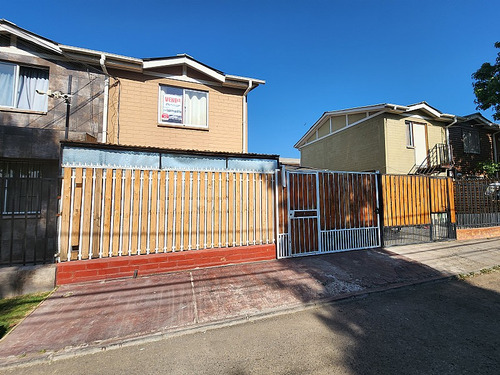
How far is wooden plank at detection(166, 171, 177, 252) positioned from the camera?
17.1 feet

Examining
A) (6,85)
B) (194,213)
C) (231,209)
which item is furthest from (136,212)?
(6,85)

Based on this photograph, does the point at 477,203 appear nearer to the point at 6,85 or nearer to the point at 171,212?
the point at 171,212

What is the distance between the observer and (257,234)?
596 cm

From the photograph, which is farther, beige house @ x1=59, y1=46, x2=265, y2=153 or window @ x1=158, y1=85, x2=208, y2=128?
window @ x1=158, y1=85, x2=208, y2=128

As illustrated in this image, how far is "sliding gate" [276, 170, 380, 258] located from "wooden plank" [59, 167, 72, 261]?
4.72 metres

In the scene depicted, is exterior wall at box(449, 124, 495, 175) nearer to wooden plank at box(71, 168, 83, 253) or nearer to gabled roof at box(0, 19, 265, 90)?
gabled roof at box(0, 19, 265, 90)

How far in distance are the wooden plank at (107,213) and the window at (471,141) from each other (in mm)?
18859

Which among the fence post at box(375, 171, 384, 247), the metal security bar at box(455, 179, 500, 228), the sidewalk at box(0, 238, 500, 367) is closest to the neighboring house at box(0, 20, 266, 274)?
the sidewalk at box(0, 238, 500, 367)

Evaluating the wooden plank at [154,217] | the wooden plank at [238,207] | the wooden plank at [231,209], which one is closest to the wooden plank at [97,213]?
the wooden plank at [154,217]

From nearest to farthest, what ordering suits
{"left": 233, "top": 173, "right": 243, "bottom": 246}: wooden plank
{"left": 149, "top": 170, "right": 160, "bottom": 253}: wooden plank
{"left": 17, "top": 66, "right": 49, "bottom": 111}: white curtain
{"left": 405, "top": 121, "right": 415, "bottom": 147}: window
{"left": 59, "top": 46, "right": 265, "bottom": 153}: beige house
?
1. {"left": 149, "top": 170, "right": 160, "bottom": 253}: wooden plank
2. {"left": 233, "top": 173, "right": 243, "bottom": 246}: wooden plank
3. {"left": 17, "top": 66, "right": 49, "bottom": 111}: white curtain
4. {"left": 59, "top": 46, "right": 265, "bottom": 153}: beige house
5. {"left": 405, "top": 121, "right": 415, "bottom": 147}: window

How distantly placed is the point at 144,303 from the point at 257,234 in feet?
9.84

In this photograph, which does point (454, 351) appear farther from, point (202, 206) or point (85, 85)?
point (85, 85)

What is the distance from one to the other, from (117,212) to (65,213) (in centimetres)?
93

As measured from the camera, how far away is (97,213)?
188 inches
